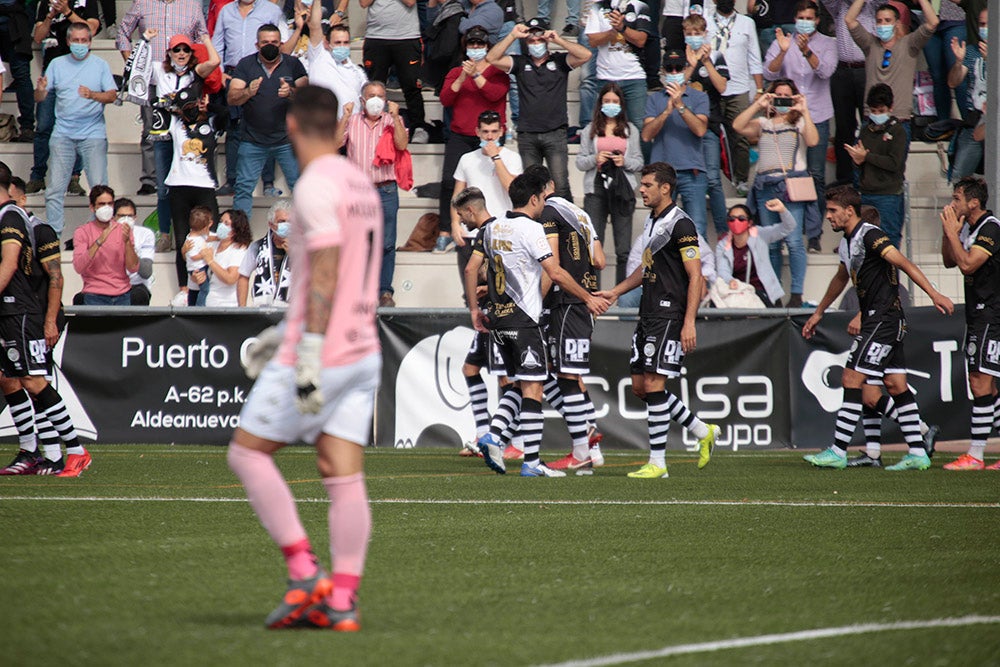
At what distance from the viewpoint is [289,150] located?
56.0ft

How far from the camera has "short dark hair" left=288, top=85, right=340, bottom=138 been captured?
4746 mm

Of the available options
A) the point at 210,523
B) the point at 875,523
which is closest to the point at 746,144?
the point at 875,523

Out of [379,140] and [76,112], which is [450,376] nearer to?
[379,140]

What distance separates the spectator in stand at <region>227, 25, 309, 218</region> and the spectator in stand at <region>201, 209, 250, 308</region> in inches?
51.2

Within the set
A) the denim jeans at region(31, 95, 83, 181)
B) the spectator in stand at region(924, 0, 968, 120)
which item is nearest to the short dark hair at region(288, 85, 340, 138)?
the denim jeans at region(31, 95, 83, 181)

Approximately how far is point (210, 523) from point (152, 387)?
281 inches

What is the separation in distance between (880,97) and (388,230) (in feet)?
20.3

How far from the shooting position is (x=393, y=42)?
1783 cm

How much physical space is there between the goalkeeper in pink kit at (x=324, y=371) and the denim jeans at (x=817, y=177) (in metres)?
13.0

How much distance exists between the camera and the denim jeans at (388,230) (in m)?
16.3

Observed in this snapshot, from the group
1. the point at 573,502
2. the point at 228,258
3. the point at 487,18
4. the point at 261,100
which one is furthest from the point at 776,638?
the point at 487,18

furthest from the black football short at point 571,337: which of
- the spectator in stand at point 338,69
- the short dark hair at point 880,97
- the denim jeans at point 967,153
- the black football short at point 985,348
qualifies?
the denim jeans at point 967,153

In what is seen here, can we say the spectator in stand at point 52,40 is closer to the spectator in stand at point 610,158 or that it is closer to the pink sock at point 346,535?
the spectator in stand at point 610,158

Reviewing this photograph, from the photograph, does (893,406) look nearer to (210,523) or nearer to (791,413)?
(791,413)
